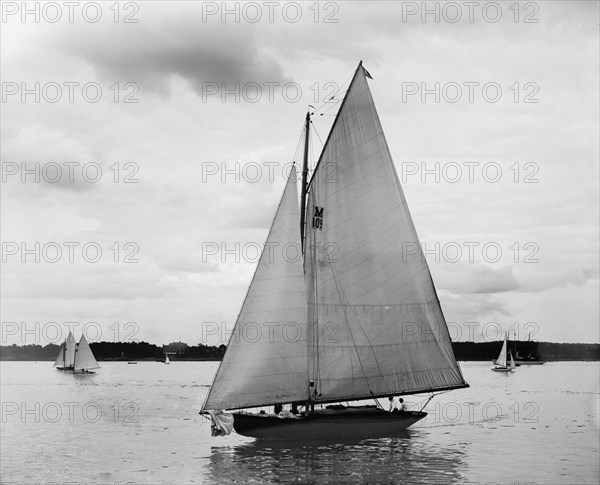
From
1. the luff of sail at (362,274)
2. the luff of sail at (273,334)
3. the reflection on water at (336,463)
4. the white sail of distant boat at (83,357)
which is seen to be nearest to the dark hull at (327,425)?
the reflection on water at (336,463)

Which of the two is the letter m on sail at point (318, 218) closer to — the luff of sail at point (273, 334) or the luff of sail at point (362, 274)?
the luff of sail at point (362, 274)

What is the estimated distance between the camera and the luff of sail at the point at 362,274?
38.9 m

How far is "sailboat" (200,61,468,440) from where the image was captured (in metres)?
36.5

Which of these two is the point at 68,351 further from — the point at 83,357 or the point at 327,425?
the point at 327,425

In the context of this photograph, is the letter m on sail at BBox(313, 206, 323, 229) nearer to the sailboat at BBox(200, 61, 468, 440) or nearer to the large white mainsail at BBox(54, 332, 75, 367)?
the sailboat at BBox(200, 61, 468, 440)

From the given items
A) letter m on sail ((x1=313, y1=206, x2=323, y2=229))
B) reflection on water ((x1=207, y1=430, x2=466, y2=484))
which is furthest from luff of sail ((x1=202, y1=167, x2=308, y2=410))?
reflection on water ((x1=207, y1=430, x2=466, y2=484))

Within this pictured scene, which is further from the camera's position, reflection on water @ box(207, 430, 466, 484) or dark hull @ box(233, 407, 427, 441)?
dark hull @ box(233, 407, 427, 441)

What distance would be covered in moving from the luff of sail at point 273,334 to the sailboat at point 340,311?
49mm

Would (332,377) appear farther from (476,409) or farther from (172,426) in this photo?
(476,409)

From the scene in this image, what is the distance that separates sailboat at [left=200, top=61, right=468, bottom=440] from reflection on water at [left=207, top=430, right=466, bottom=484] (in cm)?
132

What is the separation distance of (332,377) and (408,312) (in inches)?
217

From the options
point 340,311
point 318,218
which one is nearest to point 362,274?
point 340,311

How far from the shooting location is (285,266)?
122 ft

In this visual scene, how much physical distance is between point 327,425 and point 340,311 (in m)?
5.78
